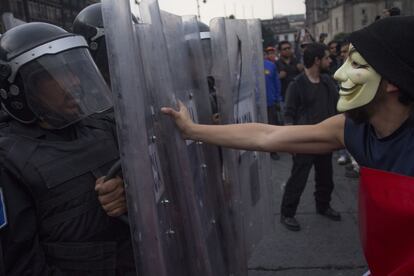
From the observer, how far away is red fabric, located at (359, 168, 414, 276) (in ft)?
4.64

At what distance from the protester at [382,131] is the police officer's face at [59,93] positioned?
42 centimetres

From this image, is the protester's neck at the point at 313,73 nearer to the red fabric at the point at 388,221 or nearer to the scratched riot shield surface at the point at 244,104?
the scratched riot shield surface at the point at 244,104

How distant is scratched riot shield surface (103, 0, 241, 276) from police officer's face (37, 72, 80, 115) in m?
0.40

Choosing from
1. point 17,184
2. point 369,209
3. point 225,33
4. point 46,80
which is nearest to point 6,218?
point 17,184

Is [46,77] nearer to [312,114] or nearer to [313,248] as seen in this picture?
[313,248]

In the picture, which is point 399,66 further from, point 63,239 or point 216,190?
point 63,239

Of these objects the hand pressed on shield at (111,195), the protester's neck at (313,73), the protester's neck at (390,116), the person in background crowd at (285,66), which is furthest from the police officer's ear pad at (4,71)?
the person in background crowd at (285,66)

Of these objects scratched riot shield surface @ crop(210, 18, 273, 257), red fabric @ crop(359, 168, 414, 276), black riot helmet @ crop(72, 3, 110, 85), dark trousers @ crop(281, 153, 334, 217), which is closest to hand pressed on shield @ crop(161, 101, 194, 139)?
scratched riot shield surface @ crop(210, 18, 273, 257)

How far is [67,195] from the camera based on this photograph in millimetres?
1512

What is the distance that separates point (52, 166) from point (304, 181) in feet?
10.1

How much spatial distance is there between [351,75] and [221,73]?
1.70 ft

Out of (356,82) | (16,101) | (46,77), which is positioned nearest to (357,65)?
(356,82)

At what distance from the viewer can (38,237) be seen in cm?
148

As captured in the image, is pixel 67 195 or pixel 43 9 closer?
pixel 67 195
